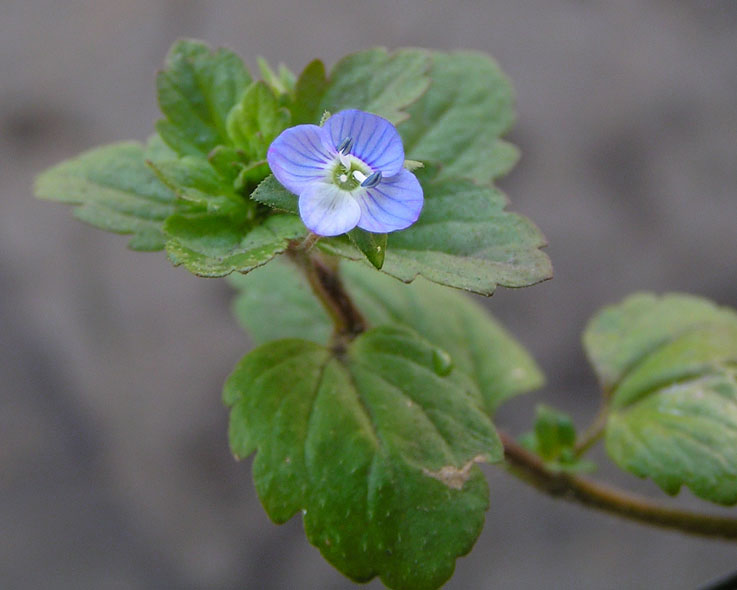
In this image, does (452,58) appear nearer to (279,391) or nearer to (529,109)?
(279,391)

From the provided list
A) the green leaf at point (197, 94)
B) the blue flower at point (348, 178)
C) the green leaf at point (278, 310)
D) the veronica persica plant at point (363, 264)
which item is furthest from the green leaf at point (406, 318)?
the blue flower at point (348, 178)

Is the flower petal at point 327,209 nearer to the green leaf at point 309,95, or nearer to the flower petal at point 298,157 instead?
the flower petal at point 298,157

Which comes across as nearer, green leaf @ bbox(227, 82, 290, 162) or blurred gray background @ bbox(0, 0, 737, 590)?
green leaf @ bbox(227, 82, 290, 162)

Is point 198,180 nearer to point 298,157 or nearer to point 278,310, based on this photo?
point 298,157

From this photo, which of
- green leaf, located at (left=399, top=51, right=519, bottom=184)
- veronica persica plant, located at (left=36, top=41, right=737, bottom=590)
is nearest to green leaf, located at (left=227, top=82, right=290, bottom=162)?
veronica persica plant, located at (left=36, top=41, right=737, bottom=590)

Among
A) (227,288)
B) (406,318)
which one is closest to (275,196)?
(406,318)

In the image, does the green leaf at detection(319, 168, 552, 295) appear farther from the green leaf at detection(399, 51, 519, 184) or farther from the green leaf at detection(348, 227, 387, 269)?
the green leaf at detection(399, 51, 519, 184)

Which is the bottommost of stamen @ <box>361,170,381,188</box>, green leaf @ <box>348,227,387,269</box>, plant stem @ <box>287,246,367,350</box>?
plant stem @ <box>287,246,367,350</box>

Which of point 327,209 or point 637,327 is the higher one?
point 327,209
